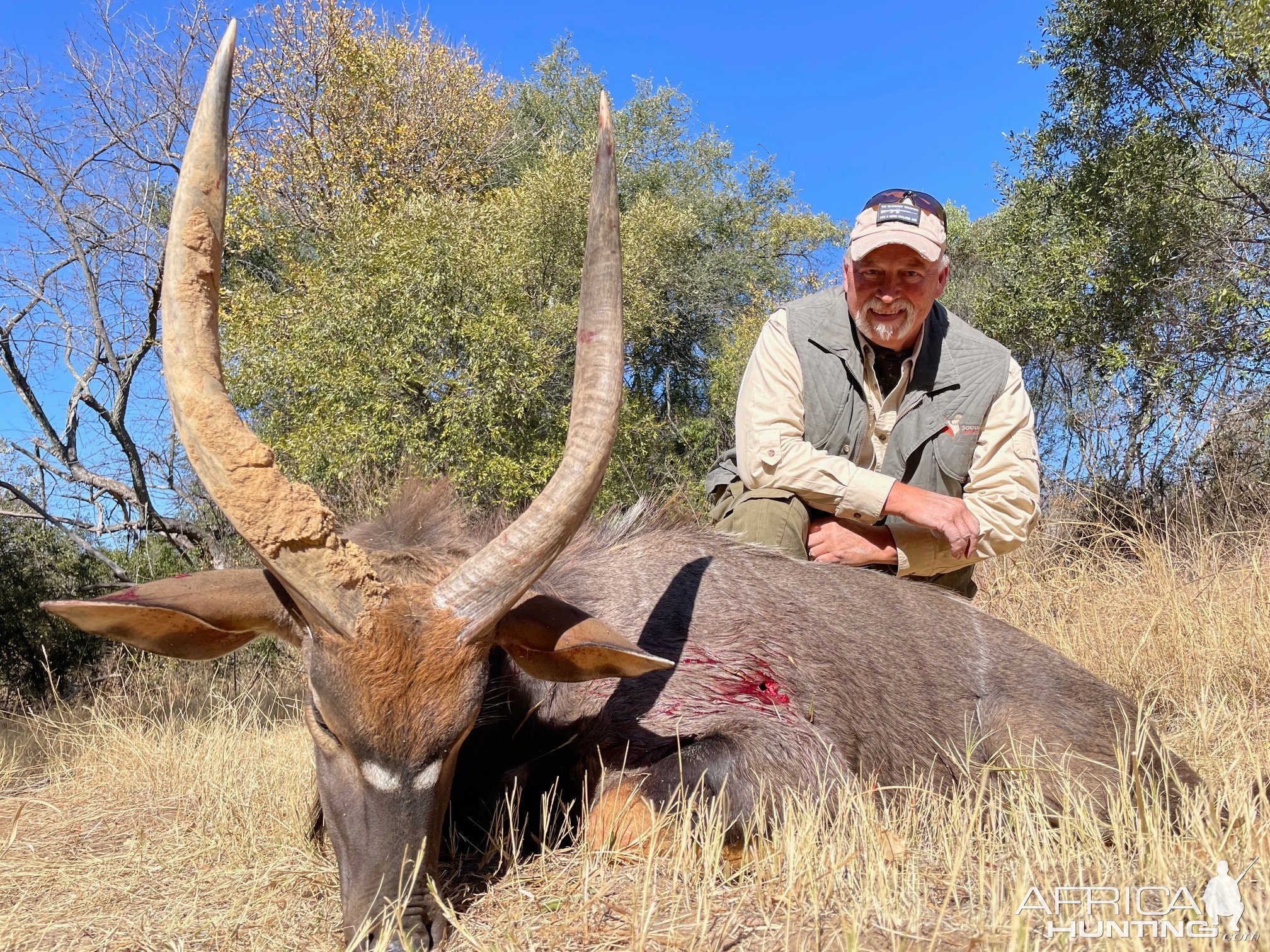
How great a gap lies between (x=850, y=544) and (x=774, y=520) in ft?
1.46

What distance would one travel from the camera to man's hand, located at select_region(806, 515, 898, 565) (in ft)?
17.1

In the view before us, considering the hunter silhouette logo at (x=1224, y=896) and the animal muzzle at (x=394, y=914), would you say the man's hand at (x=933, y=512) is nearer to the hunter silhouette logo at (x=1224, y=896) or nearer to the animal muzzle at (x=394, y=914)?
the hunter silhouette logo at (x=1224, y=896)

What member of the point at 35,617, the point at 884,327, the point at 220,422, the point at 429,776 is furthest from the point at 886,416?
the point at 35,617

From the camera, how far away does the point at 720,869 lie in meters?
2.93

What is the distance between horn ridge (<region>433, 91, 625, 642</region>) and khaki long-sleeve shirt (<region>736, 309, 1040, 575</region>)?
216 centimetres

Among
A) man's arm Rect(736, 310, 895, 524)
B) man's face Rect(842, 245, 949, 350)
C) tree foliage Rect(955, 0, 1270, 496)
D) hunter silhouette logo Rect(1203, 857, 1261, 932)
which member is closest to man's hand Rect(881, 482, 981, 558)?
man's arm Rect(736, 310, 895, 524)

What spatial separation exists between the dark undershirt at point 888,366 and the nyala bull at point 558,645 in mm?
1306

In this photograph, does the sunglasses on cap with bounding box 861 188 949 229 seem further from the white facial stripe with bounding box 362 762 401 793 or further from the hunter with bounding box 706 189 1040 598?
the white facial stripe with bounding box 362 762 401 793

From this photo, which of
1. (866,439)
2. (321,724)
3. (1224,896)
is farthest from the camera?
(866,439)

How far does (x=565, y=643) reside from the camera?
3061mm

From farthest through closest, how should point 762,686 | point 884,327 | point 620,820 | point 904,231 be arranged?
point 884,327 → point 904,231 → point 762,686 → point 620,820

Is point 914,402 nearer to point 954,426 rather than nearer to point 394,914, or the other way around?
point 954,426

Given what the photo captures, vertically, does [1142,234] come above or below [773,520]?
above

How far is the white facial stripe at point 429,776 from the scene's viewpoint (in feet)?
9.18
